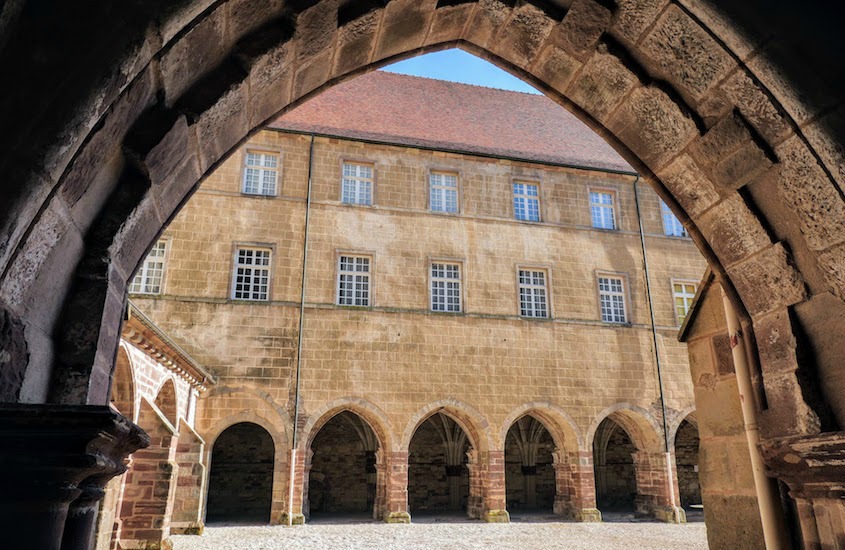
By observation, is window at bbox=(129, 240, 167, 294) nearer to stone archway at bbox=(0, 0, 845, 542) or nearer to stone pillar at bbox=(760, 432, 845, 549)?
stone archway at bbox=(0, 0, 845, 542)

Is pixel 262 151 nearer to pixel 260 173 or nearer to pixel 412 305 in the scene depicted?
pixel 260 173

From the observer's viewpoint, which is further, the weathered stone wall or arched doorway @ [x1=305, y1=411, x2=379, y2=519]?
arched doorway @ [x1=305, y1=411, x2=379, y2=519]

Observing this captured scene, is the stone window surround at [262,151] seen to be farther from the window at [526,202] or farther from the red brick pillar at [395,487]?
the red brick pillar at [395,487]

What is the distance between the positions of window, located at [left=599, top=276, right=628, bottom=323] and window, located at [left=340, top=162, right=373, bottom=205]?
674 cm

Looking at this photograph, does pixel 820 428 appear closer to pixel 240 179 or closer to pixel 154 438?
pixel 154 438

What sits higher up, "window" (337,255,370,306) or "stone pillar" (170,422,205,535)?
"window" (337,255,370,306)

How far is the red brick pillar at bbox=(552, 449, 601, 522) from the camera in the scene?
15188 millimetres

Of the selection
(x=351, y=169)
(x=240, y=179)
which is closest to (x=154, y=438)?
(x=240, y=179)

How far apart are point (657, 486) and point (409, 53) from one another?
15.2 metres

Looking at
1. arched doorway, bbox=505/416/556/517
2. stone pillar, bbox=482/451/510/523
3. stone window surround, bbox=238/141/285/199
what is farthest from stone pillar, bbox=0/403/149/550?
arched doorway, bbox=505/416/556/517

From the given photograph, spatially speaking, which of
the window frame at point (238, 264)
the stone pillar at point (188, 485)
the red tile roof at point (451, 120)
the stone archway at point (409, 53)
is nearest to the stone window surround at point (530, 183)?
the red tile roof at point (451, 120)

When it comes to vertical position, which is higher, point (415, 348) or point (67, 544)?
point (415, 348)

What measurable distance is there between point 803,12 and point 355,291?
515 inches

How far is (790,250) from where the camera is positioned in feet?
9.82
